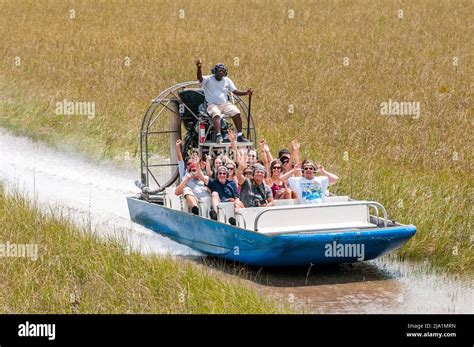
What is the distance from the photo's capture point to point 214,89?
16.1 meters

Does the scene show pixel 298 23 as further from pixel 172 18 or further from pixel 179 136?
pixel 179 136

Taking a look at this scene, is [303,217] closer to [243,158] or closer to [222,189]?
[222,189]

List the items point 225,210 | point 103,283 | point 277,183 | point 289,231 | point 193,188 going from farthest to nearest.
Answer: point 193,188, point 277,183, point 225,210, point 289,231, point 103,283

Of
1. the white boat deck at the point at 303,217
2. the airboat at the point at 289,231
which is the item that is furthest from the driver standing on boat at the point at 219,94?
the white boat deck at the point at 303,217

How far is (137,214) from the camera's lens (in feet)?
54.3

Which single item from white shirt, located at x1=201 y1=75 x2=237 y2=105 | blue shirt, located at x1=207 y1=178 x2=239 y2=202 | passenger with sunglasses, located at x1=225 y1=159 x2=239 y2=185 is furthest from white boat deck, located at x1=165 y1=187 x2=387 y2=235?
white shirt, located at x1=201 y1=75 x2=237 y2=105

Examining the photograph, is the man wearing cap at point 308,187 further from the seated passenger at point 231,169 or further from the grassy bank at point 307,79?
the grassy bank at point 307,79

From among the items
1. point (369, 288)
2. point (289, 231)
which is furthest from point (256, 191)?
point (369, 288)

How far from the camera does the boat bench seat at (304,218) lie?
515 inches

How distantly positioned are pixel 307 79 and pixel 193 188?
1090cm

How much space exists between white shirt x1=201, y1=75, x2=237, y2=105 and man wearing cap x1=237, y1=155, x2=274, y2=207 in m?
2.52

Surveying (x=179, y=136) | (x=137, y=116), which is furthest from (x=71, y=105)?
(x=179, y=136)

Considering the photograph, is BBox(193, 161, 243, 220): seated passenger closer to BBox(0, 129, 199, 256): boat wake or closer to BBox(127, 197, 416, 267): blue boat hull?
BBox(127, 197, 416, 267): blue boat hull
